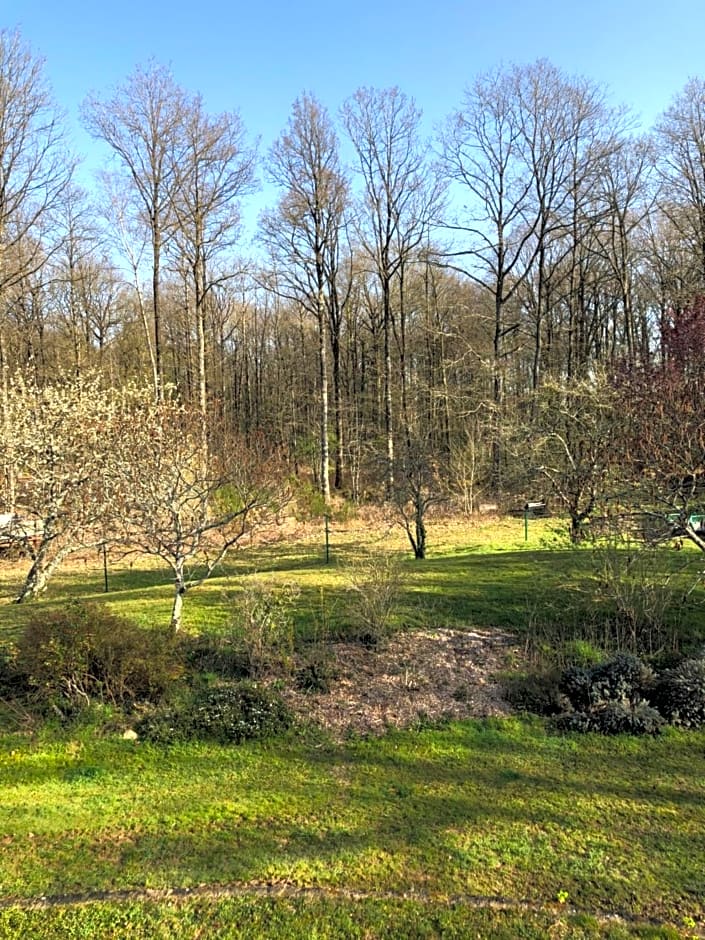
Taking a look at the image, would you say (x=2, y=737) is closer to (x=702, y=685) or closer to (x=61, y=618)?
(x=61, y=618)

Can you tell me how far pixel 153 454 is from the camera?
9398mm

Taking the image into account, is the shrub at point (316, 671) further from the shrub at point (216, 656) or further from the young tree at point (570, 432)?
the young tree at point (570, 432)

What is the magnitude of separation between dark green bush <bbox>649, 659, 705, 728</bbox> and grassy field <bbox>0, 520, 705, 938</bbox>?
32 centimetres

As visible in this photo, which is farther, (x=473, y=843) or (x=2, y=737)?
(x=2, y=737)

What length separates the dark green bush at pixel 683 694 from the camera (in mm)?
6539

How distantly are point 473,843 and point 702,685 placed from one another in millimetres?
3781

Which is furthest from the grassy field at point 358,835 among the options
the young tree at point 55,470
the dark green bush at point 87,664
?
the young tree at point 55,470

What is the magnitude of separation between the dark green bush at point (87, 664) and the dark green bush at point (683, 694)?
5.38m

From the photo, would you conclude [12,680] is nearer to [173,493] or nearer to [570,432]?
[173,493]

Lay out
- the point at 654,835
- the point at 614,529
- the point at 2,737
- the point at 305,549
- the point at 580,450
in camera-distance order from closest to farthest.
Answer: the point at 654,835
the point at 2,737
the point at 614,529
the point at 580,450
the point at 305,549

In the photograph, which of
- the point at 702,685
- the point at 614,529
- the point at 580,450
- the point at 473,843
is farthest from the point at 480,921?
the point at 580,450

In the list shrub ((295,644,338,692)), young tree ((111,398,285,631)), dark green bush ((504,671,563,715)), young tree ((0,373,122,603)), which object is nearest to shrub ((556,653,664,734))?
dark green bush ((504,671,563,715))

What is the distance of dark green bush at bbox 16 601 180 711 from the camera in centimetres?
657

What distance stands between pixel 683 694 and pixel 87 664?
6.42 metres
